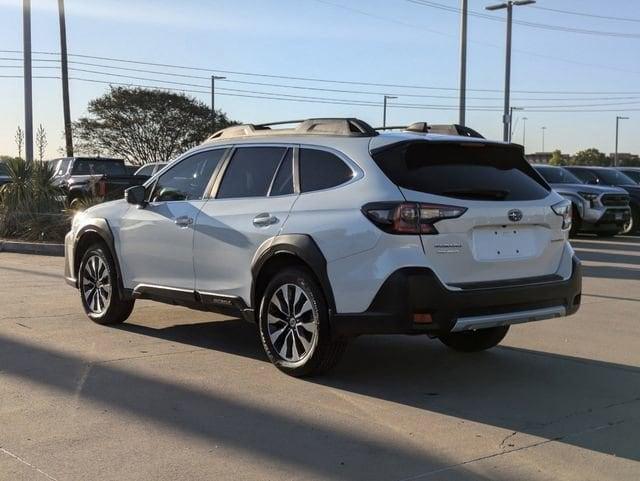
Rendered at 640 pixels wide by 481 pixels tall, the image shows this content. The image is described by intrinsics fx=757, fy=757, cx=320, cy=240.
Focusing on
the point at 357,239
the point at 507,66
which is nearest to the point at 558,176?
the point at 507,66

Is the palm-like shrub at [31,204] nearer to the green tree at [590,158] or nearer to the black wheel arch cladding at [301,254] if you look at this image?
the black wheel arch cladding at [301,254]

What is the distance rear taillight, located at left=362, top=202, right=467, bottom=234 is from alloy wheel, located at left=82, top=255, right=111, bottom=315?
3.51m

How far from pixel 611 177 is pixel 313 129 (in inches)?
647

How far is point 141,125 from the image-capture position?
167 ft

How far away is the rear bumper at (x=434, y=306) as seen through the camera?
498cm

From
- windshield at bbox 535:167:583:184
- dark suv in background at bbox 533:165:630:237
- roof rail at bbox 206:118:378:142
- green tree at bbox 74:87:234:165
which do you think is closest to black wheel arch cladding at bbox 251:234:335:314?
roof rail at bbox 206:118:378:142

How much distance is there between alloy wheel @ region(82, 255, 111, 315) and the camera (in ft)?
24.8

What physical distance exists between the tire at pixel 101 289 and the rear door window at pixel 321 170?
8.44 ft

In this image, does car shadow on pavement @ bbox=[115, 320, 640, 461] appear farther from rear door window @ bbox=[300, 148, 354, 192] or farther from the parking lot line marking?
the parking lot line marking

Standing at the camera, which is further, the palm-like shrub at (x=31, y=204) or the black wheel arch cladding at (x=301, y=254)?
the palm-like shrub at (x=31, y=204)

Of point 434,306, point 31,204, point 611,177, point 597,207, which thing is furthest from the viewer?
point 611,177

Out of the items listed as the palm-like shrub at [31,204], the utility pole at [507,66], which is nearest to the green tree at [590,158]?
the utility pole at [507,66]

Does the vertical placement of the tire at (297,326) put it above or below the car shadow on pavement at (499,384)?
above

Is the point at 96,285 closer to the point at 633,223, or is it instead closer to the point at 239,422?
the point at 239,422
